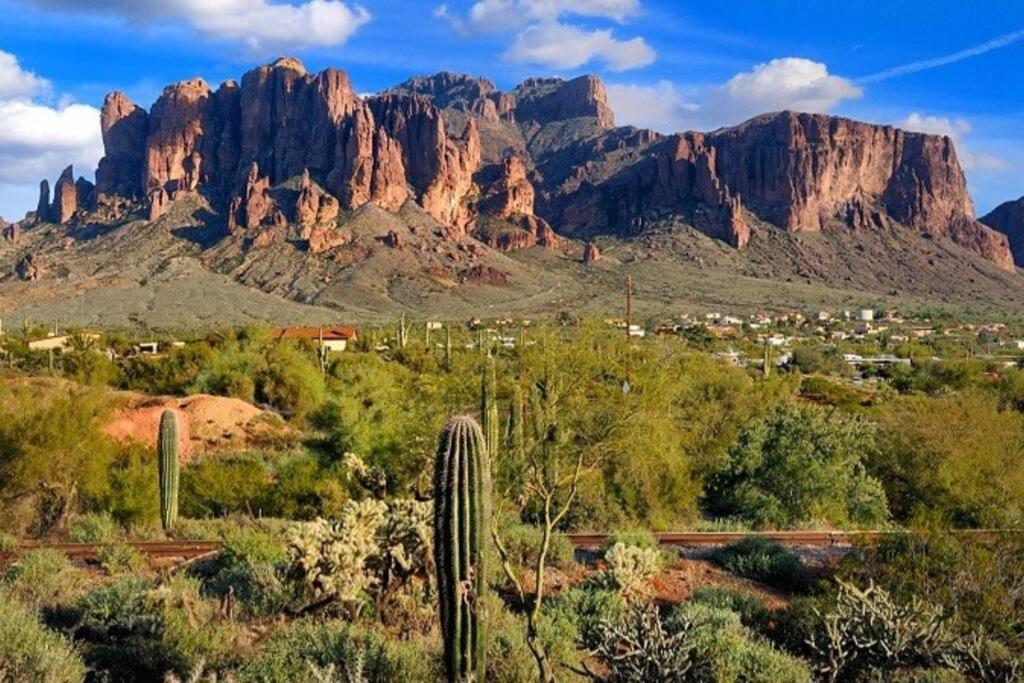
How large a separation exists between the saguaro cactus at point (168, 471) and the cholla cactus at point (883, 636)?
1191 cm

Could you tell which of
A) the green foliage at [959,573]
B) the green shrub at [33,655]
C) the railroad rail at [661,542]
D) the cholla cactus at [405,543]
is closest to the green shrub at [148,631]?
the green shrub at [33,655]

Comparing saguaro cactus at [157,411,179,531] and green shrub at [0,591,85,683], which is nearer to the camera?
green shrub at [0,591,85,683]

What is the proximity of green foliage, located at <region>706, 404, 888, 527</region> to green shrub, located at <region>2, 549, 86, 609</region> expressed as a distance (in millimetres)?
13040

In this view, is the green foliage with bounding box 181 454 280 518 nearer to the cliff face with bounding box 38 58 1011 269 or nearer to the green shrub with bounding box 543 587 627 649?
the green shrub with bounding box 543 587 627 649

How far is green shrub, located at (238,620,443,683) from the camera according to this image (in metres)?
7.12

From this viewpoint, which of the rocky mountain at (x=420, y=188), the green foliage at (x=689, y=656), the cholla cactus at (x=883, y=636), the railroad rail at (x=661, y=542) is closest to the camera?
the green foliage at (x=689, y=656)

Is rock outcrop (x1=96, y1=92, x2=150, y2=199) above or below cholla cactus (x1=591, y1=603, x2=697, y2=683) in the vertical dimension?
above

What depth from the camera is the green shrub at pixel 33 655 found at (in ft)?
21.5

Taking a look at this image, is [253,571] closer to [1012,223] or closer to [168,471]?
[168,471]

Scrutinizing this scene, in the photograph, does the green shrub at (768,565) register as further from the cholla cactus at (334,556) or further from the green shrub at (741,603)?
the cholla cactus at (334,556)

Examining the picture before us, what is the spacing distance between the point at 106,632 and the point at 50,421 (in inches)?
389

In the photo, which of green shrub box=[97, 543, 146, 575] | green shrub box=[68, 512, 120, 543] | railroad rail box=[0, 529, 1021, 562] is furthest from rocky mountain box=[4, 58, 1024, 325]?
green shrub box=[97, 543, 146, 575]

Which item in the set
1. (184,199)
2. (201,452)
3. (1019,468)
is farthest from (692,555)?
(184,199)

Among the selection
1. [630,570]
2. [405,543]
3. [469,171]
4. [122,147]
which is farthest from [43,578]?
[122,147]
